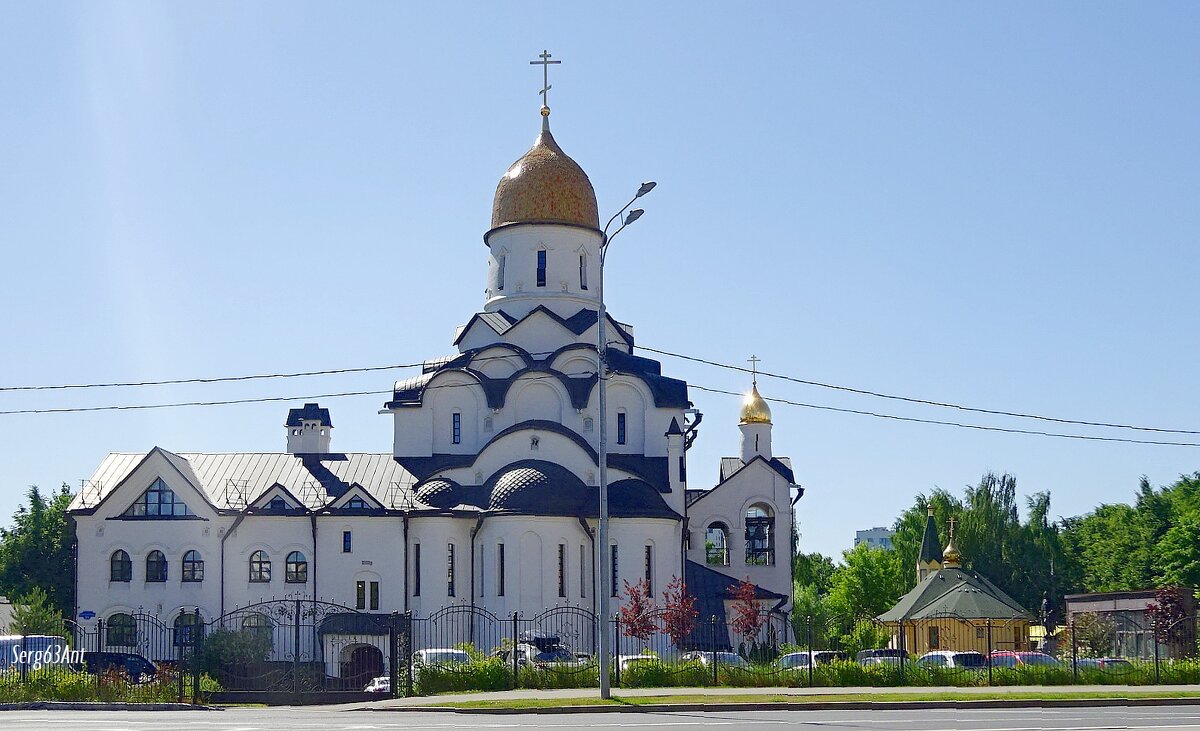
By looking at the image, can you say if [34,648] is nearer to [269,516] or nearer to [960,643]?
[269,516]

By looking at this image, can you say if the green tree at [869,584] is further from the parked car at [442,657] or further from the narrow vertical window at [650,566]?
the parked car at [442,657]

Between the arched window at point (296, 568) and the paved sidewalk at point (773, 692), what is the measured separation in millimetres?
16539

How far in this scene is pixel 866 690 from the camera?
89.8 ft

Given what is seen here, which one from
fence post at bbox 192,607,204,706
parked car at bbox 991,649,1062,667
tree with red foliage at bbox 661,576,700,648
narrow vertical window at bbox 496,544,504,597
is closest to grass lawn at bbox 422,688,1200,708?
fence post at bbox 192,607,204,706

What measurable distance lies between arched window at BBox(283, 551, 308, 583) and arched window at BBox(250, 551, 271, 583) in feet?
1.98

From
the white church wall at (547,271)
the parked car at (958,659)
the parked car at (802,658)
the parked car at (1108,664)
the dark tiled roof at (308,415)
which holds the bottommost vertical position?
the parked car at (958,659)

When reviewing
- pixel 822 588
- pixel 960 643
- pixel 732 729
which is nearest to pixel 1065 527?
pixel 822 588

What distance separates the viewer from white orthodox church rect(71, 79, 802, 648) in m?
42.9

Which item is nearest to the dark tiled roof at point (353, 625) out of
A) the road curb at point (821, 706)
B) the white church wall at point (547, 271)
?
the white church wall at point (547, 271)

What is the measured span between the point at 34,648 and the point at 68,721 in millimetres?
15063

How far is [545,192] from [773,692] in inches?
1018

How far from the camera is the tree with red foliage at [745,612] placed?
4255 centimetres

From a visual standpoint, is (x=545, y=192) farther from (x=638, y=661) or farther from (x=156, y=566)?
(x=638, y=661)

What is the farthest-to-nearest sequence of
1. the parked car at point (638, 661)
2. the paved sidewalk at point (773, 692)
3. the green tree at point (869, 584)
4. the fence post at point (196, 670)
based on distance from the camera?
the green tree at point (869, 584) < the parked car at point (638, 661) < the fence post at point (196, 670) < the paved sidewalk at point (773, 692)
